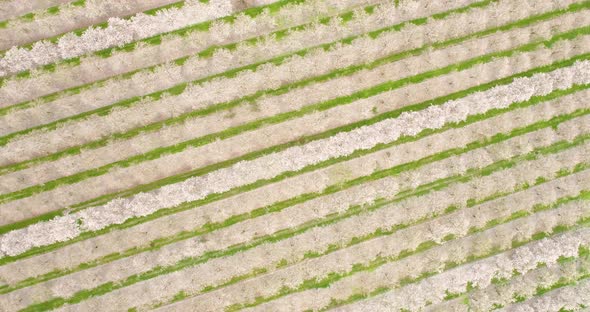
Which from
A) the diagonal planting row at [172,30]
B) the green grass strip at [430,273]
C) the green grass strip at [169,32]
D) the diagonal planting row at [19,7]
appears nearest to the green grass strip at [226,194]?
the diagonal planting row at [172,30]

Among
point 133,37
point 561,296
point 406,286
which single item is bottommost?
point 561,296

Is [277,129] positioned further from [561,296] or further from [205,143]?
[561,296]

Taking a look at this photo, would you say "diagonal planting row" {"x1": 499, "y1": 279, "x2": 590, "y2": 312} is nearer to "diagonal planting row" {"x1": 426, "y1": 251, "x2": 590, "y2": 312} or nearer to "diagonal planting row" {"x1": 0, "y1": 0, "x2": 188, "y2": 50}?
"diagonal planting row" {"x1": 426, "y1": 251, "x2": 590, "y2": 312}

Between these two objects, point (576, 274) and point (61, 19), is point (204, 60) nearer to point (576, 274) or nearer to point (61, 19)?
point (61, 19)

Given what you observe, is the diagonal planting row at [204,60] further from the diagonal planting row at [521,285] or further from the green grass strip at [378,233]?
the diagonal planting row at [521,285]

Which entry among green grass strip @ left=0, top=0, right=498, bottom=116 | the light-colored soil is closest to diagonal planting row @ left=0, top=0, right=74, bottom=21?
green grass strip @ left=0, top=0, right=498, bottom=116

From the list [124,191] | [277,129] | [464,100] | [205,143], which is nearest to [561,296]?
[464,100]

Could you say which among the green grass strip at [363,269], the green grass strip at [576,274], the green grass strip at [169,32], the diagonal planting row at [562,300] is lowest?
the diagonal planting row at [562,300]
